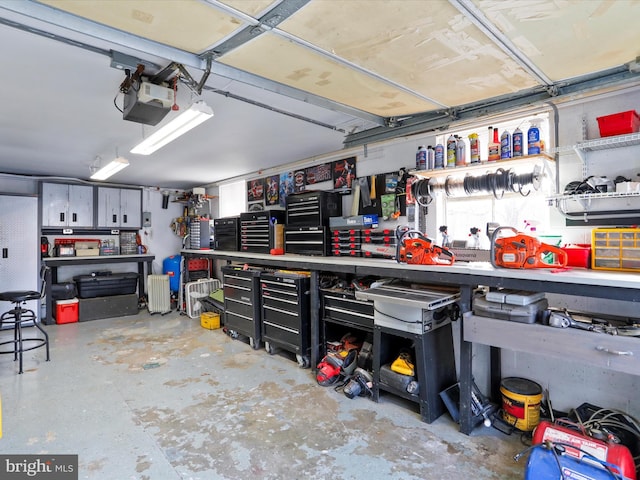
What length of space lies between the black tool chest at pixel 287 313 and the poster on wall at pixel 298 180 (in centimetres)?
149

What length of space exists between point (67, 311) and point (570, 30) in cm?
682

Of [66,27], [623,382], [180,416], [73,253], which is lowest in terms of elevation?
[180,416]

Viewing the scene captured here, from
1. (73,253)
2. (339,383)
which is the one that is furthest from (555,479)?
(73,253)

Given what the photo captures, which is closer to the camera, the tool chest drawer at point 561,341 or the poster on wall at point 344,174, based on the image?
the tool chest drawer at point 561,341

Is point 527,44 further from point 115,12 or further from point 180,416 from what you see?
point 180,416

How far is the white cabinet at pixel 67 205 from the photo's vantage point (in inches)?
225

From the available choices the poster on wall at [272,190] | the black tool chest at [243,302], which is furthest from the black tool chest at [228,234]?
the black tool chest at [243,302]

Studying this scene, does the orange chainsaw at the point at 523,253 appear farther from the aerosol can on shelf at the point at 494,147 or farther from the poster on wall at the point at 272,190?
the poster on wall at the point at 272,190

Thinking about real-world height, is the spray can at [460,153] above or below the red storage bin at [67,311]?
above

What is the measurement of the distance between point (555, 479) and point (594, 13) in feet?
7.14

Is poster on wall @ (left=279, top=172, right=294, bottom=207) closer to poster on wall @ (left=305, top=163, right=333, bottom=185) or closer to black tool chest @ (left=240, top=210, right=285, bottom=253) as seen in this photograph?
poster on wall @ (left=305, top=163, right=333, bottom=185)

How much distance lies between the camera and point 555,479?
1684 millimetres

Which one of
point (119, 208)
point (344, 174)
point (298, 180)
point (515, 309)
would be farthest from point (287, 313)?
point (119, 208)

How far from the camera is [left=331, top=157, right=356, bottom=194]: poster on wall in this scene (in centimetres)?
410
